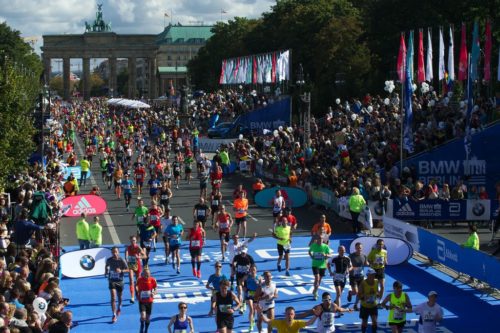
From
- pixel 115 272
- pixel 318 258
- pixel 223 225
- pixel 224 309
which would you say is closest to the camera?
pixel 224 309

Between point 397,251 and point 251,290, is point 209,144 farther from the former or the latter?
point 251,290

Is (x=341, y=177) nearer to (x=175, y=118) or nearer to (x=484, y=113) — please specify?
(x=484, y=113)

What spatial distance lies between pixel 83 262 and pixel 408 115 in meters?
14.8

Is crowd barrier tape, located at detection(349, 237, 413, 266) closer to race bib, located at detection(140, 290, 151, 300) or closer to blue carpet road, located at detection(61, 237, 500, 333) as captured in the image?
blue carpet road, located at detection(61, 237, 500, 333)

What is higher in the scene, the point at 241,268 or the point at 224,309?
the point at 241,268

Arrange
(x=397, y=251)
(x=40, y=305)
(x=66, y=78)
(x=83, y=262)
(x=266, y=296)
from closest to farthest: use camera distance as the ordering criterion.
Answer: (x=40, y=305) < (x=266, y=296) < (x=83, y=262) < (x=397, y=251) < (x=66, y=78)

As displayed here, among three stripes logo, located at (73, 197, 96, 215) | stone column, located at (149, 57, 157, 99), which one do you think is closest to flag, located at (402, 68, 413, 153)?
three stripes logo, located at (73, 197, 96, 215)

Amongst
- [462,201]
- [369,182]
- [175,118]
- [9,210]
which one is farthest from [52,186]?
[175,118]

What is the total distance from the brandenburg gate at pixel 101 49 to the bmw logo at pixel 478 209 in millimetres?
161984

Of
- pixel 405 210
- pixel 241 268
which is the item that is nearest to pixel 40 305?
pixel 241 268

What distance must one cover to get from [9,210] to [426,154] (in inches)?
594

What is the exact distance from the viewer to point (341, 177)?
116ft

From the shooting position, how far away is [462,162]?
34969mm

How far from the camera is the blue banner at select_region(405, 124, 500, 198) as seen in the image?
113 feet
